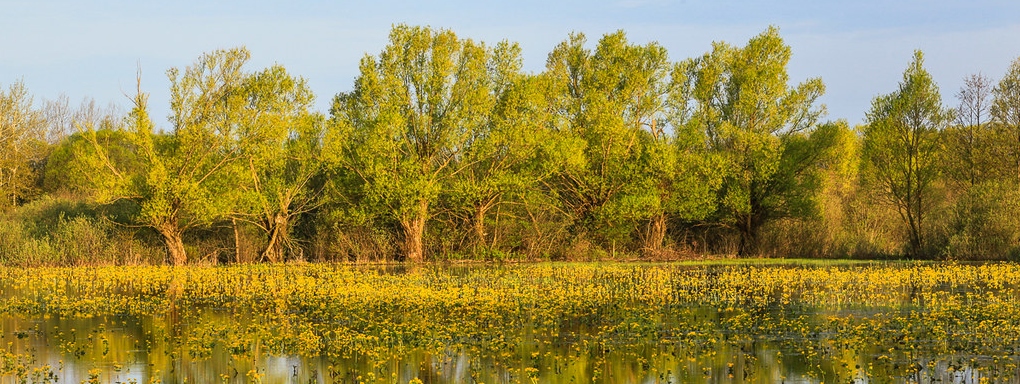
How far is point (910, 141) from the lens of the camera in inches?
2020

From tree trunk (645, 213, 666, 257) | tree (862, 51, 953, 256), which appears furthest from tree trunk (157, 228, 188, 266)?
tree (862, 51, 953, 256)

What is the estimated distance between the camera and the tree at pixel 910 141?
50.7 m

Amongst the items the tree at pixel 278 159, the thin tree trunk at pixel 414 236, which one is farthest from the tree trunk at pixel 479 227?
the tree at pixel 278 159

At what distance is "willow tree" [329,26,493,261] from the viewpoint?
156ft

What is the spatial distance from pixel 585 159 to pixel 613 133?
1797mm

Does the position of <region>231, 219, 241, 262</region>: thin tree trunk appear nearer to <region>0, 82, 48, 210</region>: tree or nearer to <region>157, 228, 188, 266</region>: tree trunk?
<region>157, 228, 188, 266</region>: tree trunk

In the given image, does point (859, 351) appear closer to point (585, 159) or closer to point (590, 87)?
point (585, 159)

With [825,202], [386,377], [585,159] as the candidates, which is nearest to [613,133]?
[585,159]

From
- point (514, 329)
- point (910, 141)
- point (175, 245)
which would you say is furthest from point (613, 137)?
point (514, 329)

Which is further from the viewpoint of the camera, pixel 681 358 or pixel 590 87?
pixel 590 87

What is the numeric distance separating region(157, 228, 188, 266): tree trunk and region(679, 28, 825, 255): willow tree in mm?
23950

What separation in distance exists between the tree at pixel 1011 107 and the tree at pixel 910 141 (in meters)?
2.57

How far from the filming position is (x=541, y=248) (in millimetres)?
50812

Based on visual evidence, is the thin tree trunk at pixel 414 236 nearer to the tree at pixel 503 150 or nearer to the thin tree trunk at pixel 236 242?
the tree at pixel 503 150
